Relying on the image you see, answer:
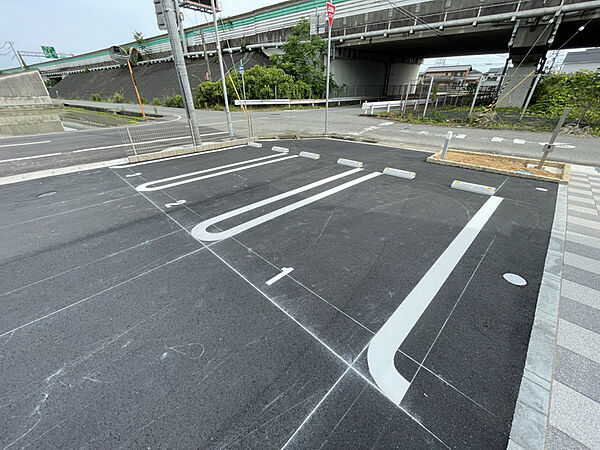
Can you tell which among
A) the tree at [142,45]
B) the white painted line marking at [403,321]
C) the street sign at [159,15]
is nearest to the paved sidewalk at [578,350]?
the white painted line marking at [403,321]

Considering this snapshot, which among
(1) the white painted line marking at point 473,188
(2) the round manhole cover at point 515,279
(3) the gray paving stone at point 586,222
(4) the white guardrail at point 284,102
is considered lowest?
(3) the gray paving stone at point 586,222

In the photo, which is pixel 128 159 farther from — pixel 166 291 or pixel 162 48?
pixel 162 48

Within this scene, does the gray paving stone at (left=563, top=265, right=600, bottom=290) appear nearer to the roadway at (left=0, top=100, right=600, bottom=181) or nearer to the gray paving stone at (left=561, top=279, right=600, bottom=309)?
the gray paving stone at (left=561, top=279, right=600, bottom=309)

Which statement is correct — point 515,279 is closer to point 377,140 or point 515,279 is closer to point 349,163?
point 349,163

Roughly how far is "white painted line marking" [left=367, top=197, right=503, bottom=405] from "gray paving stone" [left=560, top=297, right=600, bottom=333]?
1058 millimetres

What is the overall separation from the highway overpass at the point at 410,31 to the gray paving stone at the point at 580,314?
21224mm

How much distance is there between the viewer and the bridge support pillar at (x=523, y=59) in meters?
15.4

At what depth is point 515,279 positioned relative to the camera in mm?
2938

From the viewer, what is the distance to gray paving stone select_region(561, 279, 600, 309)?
265 centimetres

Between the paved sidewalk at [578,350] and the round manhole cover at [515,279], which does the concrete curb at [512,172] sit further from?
the round manhole cover at [515,279]

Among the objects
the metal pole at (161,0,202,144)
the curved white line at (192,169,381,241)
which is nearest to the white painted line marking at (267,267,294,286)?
the curved white line at (192,169,381,241)

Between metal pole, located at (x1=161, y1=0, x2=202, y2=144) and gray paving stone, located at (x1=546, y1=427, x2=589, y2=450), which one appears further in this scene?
metal pole, located at (x1=161, y1=0, x2=202, y2=144)

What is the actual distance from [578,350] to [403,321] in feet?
4.95

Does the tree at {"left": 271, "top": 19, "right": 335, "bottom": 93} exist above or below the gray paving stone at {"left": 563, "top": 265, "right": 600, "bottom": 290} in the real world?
above
